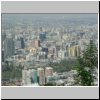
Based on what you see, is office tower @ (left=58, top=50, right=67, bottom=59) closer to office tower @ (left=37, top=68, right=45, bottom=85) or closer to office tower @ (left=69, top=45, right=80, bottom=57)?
office tower @ (left=69, top=45, right=80, bottom=57)

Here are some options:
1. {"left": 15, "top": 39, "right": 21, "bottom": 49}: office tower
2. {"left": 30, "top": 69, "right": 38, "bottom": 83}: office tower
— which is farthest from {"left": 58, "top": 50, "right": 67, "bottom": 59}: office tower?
{"left": 15, "top": 39, "right": 21, "bottom": 49}: office tower

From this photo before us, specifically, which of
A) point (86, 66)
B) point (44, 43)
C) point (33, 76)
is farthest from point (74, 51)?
point (33, 76)

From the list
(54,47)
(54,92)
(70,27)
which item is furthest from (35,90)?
(70,27)

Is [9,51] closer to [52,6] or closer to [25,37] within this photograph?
[25,37]

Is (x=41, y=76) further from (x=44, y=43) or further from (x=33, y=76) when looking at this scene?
(x=44, y=43)

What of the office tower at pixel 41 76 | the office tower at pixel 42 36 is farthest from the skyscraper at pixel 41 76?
the office tower at pixel 42 36
